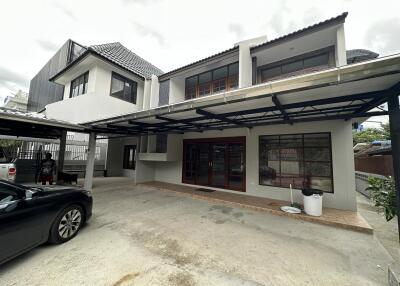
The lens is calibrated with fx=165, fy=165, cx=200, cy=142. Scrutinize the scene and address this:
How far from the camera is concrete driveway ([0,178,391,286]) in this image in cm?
224

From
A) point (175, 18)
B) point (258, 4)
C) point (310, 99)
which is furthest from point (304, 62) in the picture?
point (175, 18)

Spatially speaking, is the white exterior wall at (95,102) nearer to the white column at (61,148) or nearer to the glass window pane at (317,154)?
the white column at (61,148)

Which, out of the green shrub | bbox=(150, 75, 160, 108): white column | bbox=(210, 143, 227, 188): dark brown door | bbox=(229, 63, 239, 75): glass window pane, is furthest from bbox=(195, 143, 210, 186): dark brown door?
the green shrub

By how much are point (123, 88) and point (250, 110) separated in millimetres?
8243

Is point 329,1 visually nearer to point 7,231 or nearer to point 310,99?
point 310,99

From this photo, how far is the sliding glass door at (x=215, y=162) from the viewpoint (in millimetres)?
7098

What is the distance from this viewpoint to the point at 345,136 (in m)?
5.14

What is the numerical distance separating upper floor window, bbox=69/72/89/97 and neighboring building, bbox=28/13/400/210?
0.38ft

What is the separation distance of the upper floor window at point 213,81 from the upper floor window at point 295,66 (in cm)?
124

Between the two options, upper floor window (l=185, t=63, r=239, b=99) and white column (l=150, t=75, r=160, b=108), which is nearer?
Answer: upper floor window (l=185, t=63, r=239, b=99)

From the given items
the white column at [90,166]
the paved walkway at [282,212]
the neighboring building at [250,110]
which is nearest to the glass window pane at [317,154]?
the neighboring building at [250,110]

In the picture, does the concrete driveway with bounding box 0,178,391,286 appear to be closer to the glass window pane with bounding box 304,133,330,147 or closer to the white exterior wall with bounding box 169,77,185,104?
the glass window pane with bounding box 304,133,330,147

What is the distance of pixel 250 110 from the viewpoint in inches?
159

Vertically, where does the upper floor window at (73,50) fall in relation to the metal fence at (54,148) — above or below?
above
